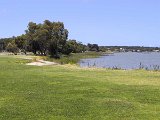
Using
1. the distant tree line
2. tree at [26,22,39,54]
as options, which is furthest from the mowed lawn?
tree at [26,22,39,54]

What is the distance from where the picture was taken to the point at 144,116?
63.9 ft

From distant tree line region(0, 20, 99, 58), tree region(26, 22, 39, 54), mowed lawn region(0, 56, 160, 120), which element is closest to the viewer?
mowed lawn region(0, 56, 160, 120)

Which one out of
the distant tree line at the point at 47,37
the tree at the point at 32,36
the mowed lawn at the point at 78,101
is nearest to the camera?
the mowed lawn at the point at 78,101

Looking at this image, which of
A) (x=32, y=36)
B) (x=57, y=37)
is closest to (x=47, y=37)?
(x=57, y=37)

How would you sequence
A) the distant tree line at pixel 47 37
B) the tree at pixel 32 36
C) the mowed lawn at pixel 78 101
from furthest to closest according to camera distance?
the tree at pixel 32 36
the distant tree line at pixel 47 37
the mowed lawn at pixel 78 101

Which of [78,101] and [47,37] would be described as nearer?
[78,101]

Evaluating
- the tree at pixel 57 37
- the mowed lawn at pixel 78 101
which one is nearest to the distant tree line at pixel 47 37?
the tree at pixel 57 37

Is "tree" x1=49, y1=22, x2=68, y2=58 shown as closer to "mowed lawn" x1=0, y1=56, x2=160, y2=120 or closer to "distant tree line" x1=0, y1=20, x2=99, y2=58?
"distant tree line" x1=0, y1=20, x2=99, y2=58

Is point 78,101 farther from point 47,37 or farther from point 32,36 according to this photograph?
point 32,36

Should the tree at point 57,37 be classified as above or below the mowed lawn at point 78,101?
above

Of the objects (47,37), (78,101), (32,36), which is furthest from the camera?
(32,36)

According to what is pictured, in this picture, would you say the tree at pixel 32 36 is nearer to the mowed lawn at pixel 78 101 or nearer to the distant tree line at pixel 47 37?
the distant tree line at pixel 47 37

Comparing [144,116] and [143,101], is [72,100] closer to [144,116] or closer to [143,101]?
[143,101]

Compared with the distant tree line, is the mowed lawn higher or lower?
lower
